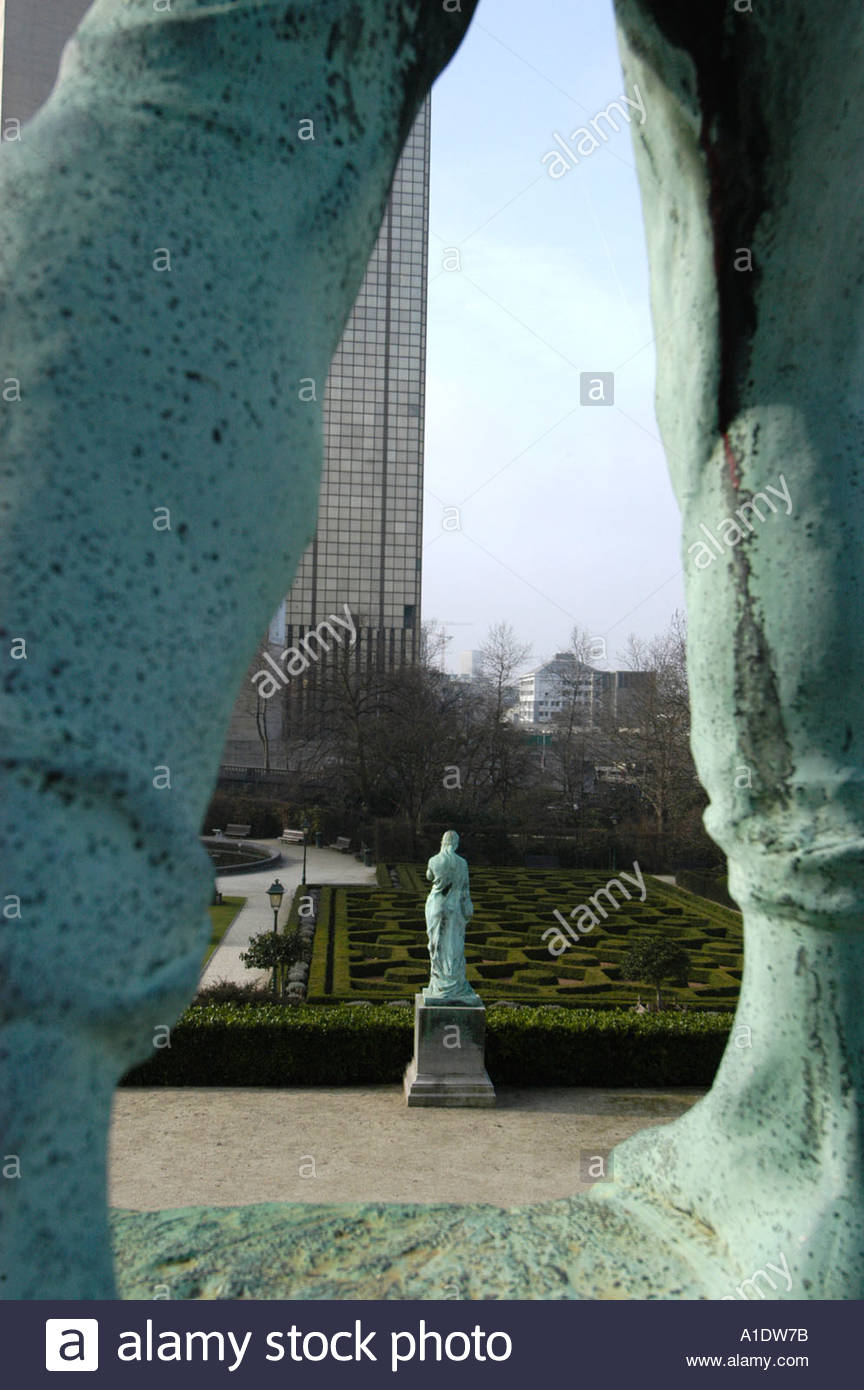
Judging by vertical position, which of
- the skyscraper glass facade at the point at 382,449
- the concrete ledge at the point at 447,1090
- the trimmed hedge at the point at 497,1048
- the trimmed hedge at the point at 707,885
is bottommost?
the concrete ledge at the point at 447,1090

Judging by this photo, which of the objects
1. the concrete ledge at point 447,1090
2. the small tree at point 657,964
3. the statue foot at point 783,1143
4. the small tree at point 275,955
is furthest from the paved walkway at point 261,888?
the statue foot at point 783,1143

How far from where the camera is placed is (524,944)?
1675 cm

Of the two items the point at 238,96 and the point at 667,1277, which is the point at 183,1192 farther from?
the point at 238,96

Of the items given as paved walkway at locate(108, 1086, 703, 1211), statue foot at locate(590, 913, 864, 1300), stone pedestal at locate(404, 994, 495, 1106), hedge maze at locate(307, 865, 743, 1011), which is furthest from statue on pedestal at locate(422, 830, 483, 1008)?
statue foot at locate(590, 913, 864, 1300)

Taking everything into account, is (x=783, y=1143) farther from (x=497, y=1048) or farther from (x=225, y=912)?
(x=225, y=912)

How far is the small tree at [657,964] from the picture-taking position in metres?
13.4

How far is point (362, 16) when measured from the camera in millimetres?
721

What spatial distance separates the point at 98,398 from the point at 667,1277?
1091mm

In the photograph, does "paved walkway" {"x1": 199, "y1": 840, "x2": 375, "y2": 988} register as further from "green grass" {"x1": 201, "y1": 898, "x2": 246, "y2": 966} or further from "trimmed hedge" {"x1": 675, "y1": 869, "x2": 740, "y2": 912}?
"trimmed hedge" {"x1": 675, "y1": 869, "x2": 740, "y2": 912}

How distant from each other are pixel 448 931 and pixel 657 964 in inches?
134

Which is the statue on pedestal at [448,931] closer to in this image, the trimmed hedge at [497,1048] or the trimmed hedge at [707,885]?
the trimmed hedge at [497,1048]

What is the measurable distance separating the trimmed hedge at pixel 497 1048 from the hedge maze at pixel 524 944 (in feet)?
5.57

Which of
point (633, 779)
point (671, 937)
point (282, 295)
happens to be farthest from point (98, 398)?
point (633, 779)

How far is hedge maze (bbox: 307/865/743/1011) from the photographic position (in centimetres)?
1384
